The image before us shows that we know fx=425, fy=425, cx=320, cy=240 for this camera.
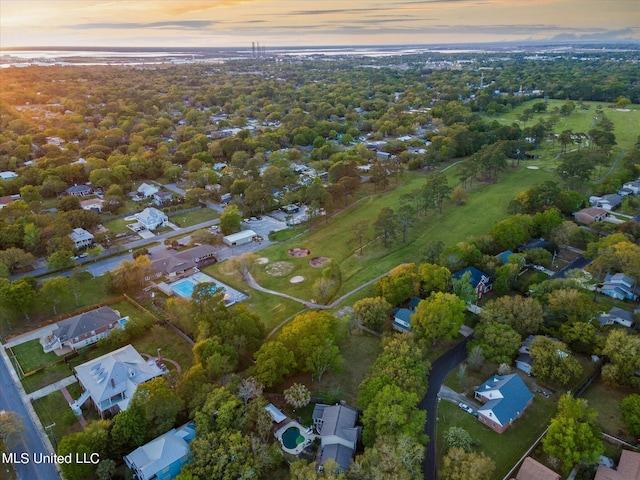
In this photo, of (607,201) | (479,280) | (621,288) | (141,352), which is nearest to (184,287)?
(141,352)

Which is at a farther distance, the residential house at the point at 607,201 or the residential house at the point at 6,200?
the residential house at the point at 6,200

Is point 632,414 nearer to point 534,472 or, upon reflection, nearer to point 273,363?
point 534,472

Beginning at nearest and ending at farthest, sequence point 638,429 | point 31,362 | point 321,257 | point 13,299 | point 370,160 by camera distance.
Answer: point 638,429 → point 31,362 → point 13,299 → point 321,257 → point 370,160

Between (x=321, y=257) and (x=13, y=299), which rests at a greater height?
(x=13, y=299)

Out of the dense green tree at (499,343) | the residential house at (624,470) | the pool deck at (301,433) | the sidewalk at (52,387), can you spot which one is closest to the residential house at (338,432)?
the pool deck at (301,433)

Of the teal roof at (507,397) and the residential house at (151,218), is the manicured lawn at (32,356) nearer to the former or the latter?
the residential house at (151,218)

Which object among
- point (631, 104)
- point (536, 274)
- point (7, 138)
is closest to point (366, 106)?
point (631, 104)

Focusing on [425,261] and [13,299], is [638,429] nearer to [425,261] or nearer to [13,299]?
[425,261]
